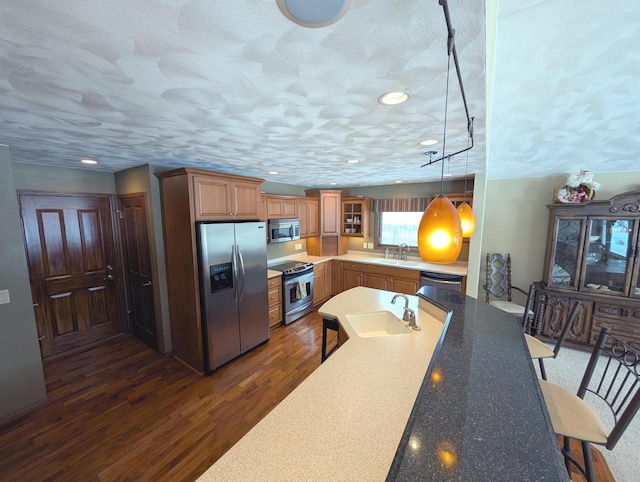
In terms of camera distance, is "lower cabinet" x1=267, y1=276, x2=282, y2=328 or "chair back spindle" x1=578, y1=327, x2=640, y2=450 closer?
"chair back spindle" x1=578, y1=327, x2=640, y2=450

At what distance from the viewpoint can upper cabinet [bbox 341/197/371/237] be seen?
5.04m

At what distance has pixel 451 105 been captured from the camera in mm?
1352

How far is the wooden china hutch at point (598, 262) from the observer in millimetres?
2889

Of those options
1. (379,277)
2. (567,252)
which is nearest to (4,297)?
(379,277)

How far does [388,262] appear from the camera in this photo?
4613 millimetres

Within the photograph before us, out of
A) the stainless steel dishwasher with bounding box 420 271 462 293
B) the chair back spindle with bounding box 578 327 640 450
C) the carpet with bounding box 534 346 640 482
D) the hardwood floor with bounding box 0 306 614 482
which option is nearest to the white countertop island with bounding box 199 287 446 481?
the chair back spindle with bounding box 578 327 640 450

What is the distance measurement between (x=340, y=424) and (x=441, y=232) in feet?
3.33

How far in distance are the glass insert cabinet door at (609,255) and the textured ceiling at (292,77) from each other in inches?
45.2

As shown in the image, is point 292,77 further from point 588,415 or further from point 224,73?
point 588,415

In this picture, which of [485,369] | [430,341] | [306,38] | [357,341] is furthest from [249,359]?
[306,38]

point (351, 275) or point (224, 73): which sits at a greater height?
point (224, 73)

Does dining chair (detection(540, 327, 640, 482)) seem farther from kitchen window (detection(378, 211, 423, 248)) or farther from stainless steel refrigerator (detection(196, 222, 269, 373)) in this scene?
kitchen window (detection(378, 211, 423, 248))

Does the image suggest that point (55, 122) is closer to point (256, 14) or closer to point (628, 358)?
point (256, 14)

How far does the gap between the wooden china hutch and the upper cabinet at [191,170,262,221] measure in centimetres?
389
